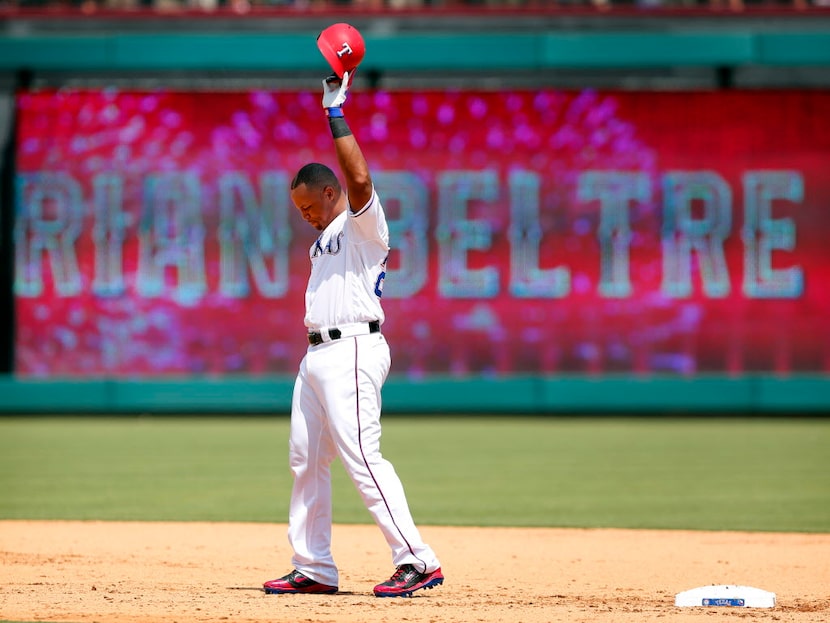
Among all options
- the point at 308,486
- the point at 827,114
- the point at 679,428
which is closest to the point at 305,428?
the point at 308,486

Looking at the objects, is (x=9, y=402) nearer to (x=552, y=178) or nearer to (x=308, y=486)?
(x=552, y=178)

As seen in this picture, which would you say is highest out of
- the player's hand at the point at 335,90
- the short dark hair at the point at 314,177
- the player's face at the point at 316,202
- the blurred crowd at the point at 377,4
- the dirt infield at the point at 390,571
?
the blurred crowd at the point at 377,4

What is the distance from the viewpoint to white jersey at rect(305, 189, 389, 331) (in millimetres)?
5148

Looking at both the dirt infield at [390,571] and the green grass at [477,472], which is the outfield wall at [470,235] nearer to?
the green grass at [477,472]

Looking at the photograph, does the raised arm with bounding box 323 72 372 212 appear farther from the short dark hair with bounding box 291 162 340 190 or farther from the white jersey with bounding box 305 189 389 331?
A: the short dark hair with bounding box 291 162 340 190

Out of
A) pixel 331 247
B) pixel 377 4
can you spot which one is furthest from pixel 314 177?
pixel 377 4

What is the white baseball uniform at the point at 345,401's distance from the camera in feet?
16.7

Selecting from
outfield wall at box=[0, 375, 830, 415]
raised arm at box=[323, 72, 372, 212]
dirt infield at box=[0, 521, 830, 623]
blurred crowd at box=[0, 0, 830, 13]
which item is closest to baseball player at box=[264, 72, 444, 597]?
raised arm at box=[323, 72, 372, 212]

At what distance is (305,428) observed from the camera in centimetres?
523

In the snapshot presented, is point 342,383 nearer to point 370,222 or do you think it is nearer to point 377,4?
point 370,222

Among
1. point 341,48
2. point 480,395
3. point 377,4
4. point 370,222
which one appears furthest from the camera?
point 377,4

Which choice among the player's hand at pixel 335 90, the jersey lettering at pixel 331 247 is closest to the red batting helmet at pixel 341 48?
the player's hand at pixel 335 90

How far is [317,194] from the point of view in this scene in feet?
17.3

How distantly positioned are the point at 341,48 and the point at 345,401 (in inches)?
50.3
